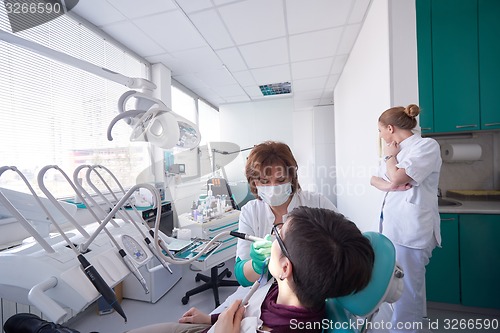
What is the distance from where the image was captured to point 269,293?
966 millimetres

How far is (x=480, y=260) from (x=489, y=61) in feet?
5.25

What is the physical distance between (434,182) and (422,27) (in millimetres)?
1326

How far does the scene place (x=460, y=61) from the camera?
185 centimetres

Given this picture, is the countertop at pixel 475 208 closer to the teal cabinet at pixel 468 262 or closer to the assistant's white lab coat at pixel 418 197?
the teal cabinet at pixel 468 262

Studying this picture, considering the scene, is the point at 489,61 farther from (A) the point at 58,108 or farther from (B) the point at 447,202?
(A) the point at 58,108

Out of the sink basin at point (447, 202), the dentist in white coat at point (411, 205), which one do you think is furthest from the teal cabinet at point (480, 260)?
the dentist in white coat at point (411, 205)

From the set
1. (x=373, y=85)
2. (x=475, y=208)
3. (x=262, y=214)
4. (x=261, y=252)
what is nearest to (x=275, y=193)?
(x=262, y=214)

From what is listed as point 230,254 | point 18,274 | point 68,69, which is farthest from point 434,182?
point 68,69

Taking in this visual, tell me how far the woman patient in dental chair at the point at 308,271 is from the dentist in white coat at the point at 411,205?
3.36ft

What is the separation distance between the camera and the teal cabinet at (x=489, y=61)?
180 cm

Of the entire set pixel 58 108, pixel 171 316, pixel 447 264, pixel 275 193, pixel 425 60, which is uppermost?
pixel 425 60

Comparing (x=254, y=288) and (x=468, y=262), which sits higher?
(x=254, y=288)

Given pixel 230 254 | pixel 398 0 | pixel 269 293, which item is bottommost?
pixel 230 254

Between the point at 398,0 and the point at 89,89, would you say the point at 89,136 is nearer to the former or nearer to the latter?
the point at 89,89
